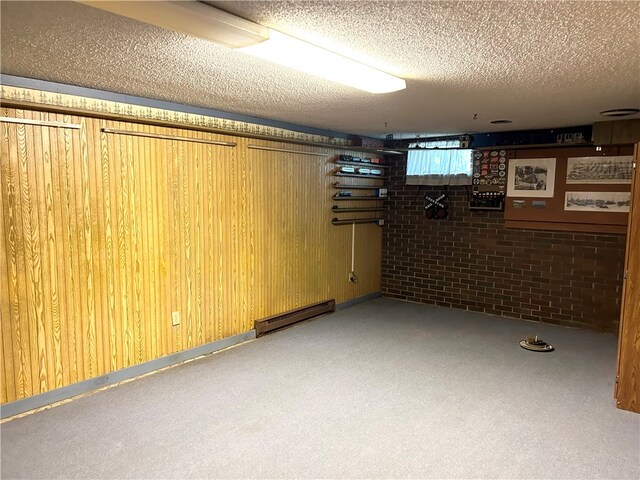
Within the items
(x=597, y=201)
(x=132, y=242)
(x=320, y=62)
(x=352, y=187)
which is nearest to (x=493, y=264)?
(x=597, y=201)

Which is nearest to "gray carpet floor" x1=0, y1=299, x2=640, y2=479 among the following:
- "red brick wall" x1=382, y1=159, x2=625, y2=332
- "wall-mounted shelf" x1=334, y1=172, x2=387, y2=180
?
"red brick wall" x1=382, y1=159, x2=625, y2=332

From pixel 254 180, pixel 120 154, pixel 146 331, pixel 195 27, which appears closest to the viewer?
pixel 195 27

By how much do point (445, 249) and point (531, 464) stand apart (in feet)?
12.5

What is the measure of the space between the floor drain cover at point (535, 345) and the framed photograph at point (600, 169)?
190 centimetres

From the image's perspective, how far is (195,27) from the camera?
1862 millimetres

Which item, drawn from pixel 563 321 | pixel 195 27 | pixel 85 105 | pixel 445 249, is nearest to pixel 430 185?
pixel 445 249

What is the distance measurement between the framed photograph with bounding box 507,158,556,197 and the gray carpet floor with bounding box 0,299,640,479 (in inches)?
73.9

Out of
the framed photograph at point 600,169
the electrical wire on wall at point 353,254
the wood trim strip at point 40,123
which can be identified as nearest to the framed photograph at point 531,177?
the framed photograph at point 600,169

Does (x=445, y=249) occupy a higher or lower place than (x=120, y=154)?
lower

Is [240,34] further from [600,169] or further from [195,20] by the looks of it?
[600,169]

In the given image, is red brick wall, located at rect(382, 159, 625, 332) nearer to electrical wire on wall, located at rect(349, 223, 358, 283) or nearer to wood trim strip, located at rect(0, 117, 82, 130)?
electrical wire on wall, located at rect(349, 223, 358, 283)

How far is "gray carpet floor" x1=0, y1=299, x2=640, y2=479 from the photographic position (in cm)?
250

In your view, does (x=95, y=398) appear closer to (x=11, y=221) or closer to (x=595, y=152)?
(x=11, y=221)

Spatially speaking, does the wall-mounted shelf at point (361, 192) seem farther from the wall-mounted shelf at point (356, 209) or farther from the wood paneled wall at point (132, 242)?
the wood paneled wall at point (132, 242)
